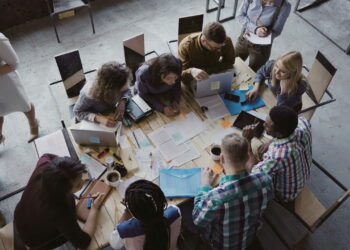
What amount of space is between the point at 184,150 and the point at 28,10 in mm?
3477

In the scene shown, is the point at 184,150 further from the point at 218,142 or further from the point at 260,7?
the point at 260,7

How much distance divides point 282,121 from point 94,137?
131 centimetres

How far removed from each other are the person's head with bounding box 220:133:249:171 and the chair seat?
10.2 feet

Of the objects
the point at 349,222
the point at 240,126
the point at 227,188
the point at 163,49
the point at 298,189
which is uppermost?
the point at 227,188

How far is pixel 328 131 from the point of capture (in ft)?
12.1

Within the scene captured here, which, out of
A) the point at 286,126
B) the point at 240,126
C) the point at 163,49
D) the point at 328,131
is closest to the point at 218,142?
the point at 240,126

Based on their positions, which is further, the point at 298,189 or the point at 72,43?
the point at 72,43

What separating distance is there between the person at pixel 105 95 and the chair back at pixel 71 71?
452 millimetres

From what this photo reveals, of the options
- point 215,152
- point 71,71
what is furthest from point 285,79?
point 71,71

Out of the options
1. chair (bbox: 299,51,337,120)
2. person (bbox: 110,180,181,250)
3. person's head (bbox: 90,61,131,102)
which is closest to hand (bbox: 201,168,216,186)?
person (bbox: 110,180,181,250)

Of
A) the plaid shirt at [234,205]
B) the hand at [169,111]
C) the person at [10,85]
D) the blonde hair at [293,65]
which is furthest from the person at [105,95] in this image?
the blonde hair at [293,65]

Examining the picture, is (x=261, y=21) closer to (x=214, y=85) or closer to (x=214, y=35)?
(x=214, y=35)

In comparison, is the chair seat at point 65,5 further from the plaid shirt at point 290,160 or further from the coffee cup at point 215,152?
the plaid shirt at point 290,160

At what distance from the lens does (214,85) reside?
9.11ft
